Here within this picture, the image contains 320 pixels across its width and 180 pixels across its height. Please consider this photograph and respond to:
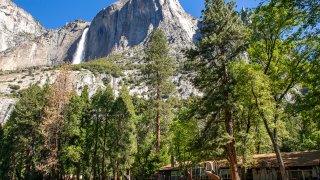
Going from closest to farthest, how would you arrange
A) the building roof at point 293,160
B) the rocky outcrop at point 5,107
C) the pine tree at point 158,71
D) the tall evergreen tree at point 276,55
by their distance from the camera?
the tall evergreen tree at point 276,55
the building roof at point 293,160
the pine tree at point 158,71
the rocky outcrop at point 5,107

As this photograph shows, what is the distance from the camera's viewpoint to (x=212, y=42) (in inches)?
929

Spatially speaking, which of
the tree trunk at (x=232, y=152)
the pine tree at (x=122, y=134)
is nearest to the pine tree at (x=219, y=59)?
the tree trunk at (x=232, y=152)

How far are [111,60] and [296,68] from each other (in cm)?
15078

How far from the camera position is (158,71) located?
1551 inches

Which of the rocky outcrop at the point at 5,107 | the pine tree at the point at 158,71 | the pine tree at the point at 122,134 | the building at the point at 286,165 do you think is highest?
the rocky outcrop at the point at 5,107

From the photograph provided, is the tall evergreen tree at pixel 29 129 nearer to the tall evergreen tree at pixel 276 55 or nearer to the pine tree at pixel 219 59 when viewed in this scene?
the pine tree at pixel 219 59

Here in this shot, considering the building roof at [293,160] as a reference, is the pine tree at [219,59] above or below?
above

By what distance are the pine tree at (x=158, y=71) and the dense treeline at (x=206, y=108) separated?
0.13 meters

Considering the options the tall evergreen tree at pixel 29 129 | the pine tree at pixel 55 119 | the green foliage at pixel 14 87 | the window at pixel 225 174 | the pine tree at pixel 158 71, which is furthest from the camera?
the green foliage at pixel 14 87

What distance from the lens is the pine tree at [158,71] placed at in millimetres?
37794

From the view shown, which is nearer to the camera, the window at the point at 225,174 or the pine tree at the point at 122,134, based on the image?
the window at the point at 225,174

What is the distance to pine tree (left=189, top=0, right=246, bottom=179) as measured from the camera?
75.1ft

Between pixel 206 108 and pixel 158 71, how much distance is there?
16.7 metres

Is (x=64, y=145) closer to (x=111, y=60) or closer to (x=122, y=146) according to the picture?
(x=122, y=146)
